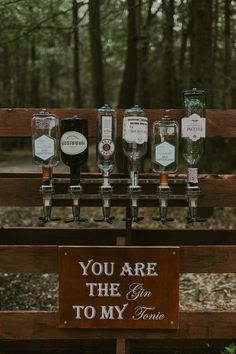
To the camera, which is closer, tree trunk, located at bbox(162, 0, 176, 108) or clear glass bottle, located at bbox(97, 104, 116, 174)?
clear glass bottle, located at bbox(97, 104, 116, 174)

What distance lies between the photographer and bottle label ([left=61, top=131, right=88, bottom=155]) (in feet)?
11.7

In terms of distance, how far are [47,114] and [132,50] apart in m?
8.56

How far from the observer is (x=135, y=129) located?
354cm

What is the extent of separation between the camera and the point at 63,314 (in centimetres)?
362

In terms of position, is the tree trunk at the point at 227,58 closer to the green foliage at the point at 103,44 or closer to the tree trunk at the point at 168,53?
the green foliage at the point at 103,44

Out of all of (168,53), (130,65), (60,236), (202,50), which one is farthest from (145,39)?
(60,236)

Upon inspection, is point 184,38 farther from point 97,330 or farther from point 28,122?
point 97,330

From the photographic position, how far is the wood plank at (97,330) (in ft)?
12.0

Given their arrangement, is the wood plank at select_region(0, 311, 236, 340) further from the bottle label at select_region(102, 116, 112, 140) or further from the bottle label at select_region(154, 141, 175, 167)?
the bottle label at select_region(102, 116, 112, 140)

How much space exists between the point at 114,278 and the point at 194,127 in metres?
1.10

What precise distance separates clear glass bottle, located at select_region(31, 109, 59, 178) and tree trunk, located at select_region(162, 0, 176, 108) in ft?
18.4

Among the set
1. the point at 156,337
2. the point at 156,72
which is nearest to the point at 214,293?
the point at 156,337
